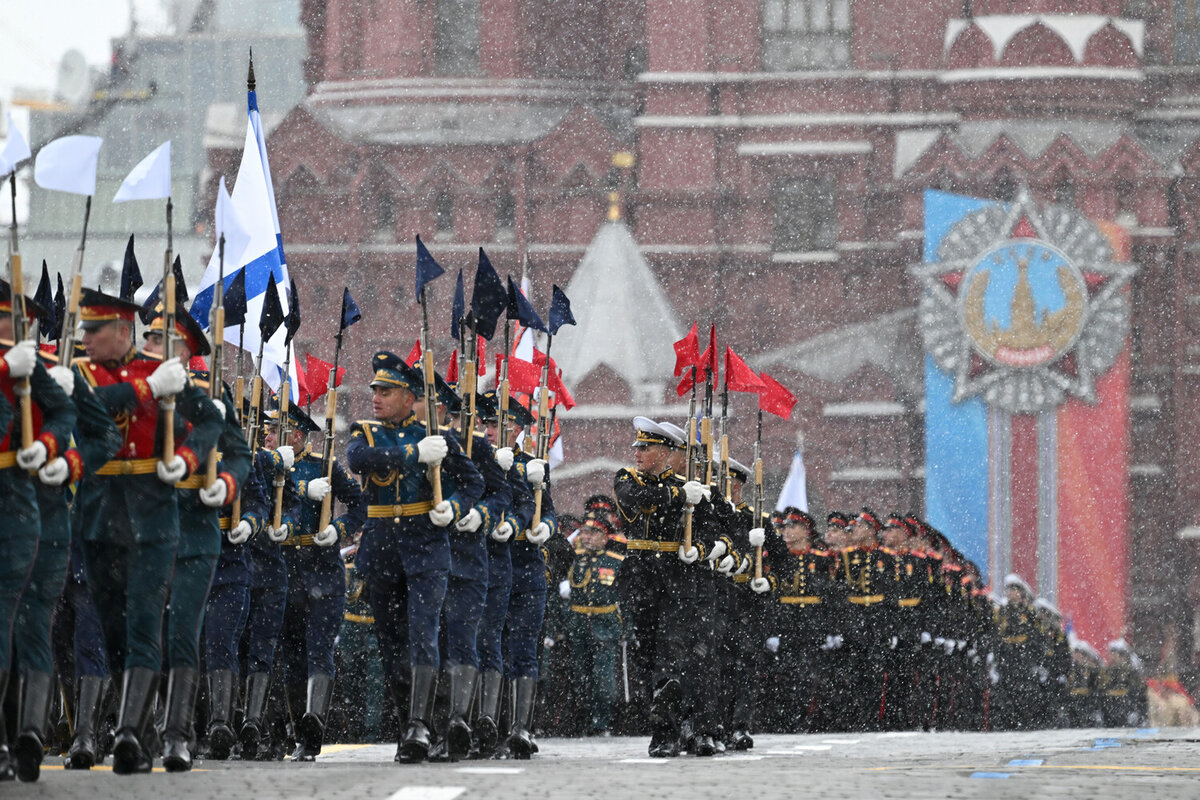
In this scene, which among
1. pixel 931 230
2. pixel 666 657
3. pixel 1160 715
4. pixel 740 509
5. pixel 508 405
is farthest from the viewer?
pixel 931 230

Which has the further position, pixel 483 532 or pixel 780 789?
pixel 483 532

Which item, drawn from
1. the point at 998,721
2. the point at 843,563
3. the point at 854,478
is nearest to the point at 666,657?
the point at 843,563

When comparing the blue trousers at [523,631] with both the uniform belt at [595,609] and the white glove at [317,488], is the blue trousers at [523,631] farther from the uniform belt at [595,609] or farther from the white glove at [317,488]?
the uniform belt at [595,609]

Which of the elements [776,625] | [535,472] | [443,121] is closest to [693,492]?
[535,472]

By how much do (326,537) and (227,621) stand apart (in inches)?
43.4

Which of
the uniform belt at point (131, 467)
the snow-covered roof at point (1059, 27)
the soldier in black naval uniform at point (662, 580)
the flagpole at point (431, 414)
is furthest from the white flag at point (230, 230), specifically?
the snow-covered roof at point (1059, 27)

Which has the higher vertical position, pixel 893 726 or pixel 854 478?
pixel 854 478

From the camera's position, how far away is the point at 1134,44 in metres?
46.4

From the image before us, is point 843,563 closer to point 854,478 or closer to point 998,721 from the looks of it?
point 998,721

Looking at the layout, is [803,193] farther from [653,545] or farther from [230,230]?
[653,545]

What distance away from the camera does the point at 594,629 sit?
63.6 feet

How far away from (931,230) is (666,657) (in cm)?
3194

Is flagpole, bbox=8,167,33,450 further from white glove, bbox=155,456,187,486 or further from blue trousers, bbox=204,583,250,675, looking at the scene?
blue trousers, bbox=204,583,250,675

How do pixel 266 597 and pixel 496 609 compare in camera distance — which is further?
pixel 496 609
